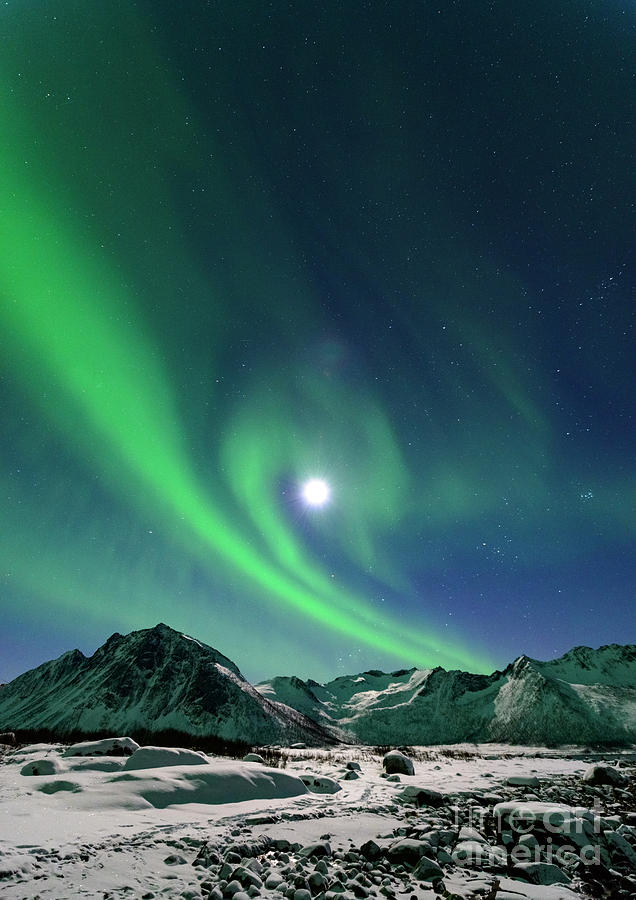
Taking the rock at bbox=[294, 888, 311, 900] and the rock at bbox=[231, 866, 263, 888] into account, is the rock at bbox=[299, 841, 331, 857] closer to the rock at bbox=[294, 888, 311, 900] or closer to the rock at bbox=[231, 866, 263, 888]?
the rock at bbox=[231, 866, 263, 888]

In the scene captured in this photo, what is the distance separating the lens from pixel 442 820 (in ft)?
39.3

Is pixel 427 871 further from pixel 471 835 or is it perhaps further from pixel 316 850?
pixel 471 835

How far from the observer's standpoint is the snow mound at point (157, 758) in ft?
52.0

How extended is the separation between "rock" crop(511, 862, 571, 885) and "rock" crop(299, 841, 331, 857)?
3.74m

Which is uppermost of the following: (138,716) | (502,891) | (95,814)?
(502,891)

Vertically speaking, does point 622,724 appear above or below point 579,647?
below

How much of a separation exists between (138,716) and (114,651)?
4591cm

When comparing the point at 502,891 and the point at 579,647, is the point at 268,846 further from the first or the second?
the point at 579,647

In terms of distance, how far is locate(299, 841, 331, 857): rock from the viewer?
8.56 metres

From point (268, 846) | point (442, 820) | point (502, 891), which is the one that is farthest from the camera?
point (442, 820)

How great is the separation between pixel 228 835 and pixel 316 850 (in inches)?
90.0

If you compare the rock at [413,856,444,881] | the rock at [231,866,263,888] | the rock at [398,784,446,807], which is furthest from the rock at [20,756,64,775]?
the rock at [413,856,444,881]

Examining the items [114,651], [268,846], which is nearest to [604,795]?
[268,846]

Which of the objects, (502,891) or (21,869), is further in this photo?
(502,891)
